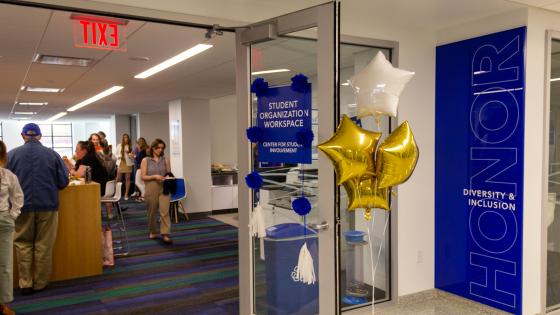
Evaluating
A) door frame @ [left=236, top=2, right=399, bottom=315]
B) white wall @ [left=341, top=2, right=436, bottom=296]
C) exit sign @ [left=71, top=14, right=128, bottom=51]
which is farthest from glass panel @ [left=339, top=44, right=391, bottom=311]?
exit sign @ [left=71, top=14, right=128, bottom=51]

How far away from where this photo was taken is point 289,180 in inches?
119

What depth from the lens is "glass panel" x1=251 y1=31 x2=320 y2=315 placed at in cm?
288

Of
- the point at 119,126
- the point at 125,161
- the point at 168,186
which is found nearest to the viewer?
the point at 168,186

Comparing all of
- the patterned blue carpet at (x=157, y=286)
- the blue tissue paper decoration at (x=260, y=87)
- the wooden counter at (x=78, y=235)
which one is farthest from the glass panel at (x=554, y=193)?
the wooden counter at (x=78, y=235)

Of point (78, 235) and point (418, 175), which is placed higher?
point (418, 175)

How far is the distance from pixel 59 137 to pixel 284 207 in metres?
22.3

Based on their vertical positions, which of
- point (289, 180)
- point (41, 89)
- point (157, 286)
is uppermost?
point (41, 89)

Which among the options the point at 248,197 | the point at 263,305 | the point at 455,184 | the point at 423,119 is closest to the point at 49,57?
the point at 248,197

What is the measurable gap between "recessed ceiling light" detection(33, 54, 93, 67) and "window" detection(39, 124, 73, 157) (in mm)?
18778

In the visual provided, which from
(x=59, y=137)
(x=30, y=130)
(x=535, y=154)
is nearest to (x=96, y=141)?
(x=30, y=130)

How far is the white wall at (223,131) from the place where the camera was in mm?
10438

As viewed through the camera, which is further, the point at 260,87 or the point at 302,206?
the point at 260,87

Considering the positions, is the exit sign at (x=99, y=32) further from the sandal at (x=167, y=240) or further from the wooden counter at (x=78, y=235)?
the sandal at (x=167, y=240)

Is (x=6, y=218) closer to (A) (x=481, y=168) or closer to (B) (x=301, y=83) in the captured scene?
(B) (x=301, y=83)
